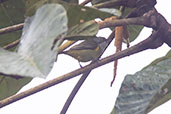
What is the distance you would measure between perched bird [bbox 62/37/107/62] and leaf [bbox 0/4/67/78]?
0.17 m

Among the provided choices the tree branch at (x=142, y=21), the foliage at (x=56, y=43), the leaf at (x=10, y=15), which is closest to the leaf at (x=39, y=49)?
the foliage at (x=56, y=43)

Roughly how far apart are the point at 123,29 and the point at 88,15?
177mm

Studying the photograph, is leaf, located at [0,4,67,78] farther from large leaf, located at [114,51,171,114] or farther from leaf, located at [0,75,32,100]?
leaf, located at [0,75,32,100]

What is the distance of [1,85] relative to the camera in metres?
0.80

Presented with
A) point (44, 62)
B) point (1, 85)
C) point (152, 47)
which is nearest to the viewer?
point (44, 62)

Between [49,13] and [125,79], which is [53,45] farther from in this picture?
[125,79]

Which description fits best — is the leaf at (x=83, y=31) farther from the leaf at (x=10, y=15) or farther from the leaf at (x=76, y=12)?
the leaf at (x=10, y=15)

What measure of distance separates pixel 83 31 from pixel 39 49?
0.15 meters

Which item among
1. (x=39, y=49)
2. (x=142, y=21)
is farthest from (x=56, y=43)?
(x=142, y=21)

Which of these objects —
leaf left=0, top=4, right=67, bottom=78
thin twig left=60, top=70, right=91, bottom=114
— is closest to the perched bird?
thin twig left=60, top=70, right=91, bottom=114

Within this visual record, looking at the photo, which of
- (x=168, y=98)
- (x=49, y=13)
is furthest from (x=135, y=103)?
(x=49, y=13)

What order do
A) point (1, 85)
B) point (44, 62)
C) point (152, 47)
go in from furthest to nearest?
point (1, 85), point (152, 47), point (44, 62)

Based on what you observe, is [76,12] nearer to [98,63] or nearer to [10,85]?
[98,63]

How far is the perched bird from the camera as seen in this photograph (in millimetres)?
641
